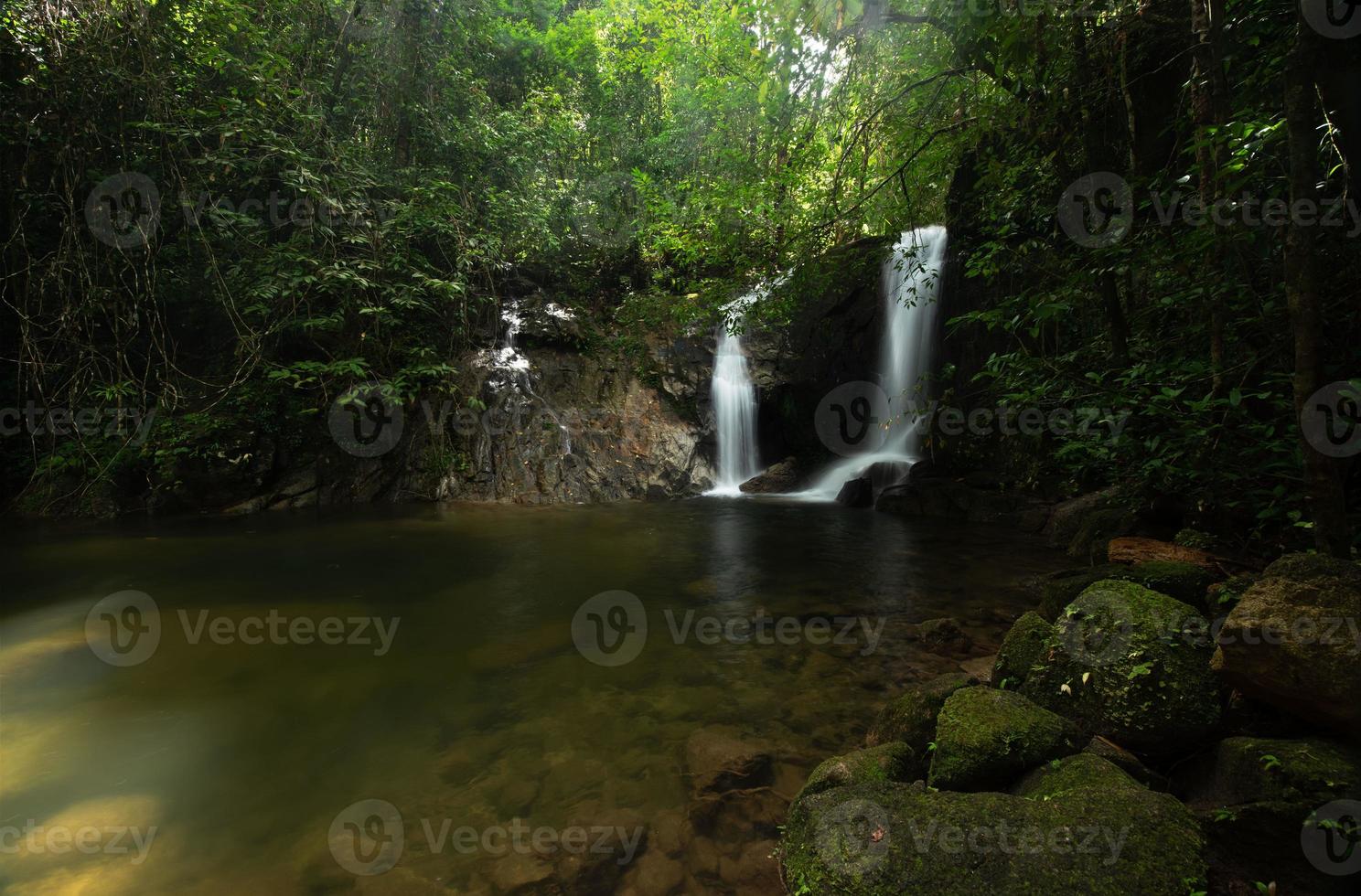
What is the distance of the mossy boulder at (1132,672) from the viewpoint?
2.28 meters

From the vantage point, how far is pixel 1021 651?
2.90 m

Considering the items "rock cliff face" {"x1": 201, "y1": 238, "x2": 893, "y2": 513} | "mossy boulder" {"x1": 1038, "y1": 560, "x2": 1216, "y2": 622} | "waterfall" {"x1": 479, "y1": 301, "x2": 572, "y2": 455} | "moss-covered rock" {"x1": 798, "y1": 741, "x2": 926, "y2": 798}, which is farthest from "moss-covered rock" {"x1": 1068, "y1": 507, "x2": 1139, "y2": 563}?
"waterfall" {"x1": 479, "y1": 301, "x2": 572, "y2": 455}

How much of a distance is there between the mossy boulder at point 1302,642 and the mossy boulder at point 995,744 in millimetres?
669

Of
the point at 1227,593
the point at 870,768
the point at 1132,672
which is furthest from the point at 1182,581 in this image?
the point at 870,768

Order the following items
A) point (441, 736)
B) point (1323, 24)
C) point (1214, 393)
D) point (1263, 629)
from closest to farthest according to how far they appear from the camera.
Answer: point (1263, 629) < point (1323, 24) < point (441, 736) < point (1214, 393)

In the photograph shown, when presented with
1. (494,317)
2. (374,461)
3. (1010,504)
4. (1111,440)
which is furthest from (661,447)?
(1111,440)

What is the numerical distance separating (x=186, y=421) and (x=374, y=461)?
328 centimetres

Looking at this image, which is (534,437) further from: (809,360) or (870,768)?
(870,768)

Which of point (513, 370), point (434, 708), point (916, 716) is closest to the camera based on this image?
point (916, 716)

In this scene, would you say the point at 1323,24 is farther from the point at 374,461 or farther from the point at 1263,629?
the point at 374,461

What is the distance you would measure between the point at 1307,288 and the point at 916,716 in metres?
2.65

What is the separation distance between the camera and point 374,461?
1169cm

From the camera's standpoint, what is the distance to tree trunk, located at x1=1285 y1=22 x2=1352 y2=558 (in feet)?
8.21

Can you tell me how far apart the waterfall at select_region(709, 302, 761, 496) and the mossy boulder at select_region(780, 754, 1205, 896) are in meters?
11.5
